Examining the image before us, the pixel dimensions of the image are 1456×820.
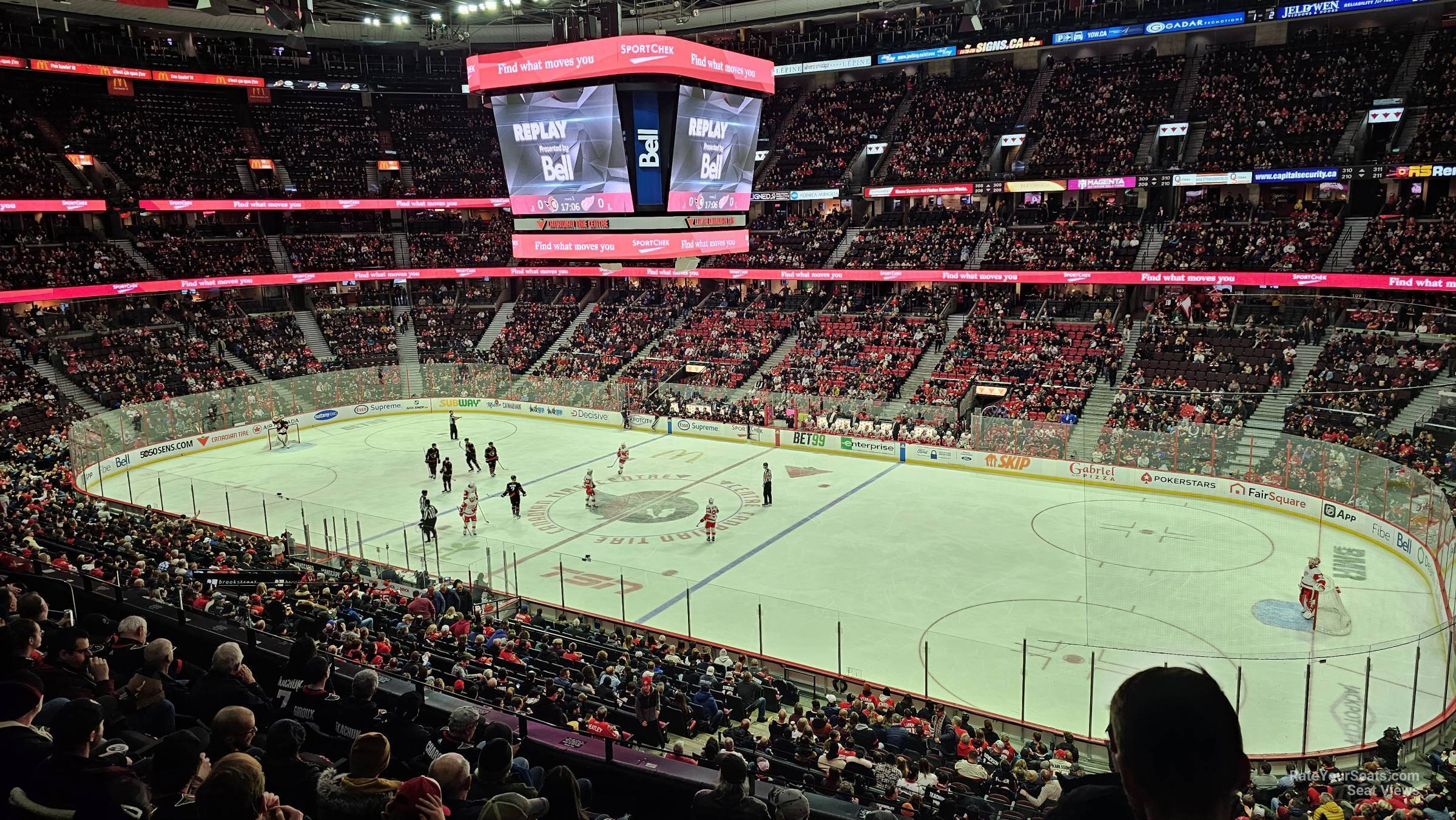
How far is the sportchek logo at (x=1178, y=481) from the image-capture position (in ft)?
88.0

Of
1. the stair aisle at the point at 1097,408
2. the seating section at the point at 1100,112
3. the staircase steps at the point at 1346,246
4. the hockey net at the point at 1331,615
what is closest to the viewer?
the hockey net at the point at 1331,615

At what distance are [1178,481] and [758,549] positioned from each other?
13.4 m

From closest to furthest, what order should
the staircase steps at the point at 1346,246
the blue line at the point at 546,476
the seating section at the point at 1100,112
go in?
the blue line at the point at 546,476
the staircase steps at the point at 1346,246
the seating section at the point at 1100,112

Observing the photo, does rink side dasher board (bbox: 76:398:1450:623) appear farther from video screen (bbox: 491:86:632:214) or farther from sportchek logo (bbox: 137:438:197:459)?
video screen (bbox: 491:86:632:214)

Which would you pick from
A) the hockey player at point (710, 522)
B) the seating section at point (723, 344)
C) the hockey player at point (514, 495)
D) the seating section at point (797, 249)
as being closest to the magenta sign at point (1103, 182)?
the seating section at point (797, 249)

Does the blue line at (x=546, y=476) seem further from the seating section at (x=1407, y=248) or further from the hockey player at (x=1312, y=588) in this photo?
the seating section at (x=1407, y=248)

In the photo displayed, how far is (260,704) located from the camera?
6.48 metres

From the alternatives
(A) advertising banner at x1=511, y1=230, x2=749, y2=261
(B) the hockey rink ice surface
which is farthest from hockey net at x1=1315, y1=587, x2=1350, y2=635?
(A) advertising banner at x1=511, y1=230, x2=749, y2=261

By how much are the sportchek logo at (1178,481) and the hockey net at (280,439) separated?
32308mm

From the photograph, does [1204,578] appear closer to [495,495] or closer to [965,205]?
[495,495]

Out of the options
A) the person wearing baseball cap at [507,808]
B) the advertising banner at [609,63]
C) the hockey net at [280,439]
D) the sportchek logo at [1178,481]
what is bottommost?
the hockey net at [280,439]

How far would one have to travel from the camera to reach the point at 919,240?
4403cm

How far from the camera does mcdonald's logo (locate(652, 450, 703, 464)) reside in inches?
1352

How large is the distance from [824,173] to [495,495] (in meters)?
28.0
